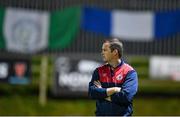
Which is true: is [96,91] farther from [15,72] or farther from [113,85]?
[15,72]

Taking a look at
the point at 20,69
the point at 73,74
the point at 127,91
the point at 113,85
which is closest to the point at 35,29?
the point at 20,69

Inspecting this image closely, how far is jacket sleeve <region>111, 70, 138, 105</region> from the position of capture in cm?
555

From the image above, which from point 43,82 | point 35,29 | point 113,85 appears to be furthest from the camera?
point 35,29

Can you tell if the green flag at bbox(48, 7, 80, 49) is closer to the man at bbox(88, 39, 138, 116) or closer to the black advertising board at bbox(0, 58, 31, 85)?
the black advertising board at bbox(0, 58, 31, 85)

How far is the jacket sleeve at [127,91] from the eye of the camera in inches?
219

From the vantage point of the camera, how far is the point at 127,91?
5570 millimetres

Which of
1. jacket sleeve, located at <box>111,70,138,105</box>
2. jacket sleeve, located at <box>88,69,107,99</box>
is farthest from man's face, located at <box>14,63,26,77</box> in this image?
jacket sleeve, located at <box>111,70,138,105</box>

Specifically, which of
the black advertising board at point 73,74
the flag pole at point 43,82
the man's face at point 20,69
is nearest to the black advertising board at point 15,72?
the man's face at point 20,69

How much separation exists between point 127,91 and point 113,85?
0.17 m

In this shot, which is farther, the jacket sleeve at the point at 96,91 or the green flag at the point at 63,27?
the green flag at the point at 63,27

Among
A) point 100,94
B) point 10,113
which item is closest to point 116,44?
point 100,94

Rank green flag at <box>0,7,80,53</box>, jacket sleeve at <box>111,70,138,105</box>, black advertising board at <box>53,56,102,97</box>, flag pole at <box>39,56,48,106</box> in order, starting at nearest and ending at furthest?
1. jacket sleeve at <box>111,70,138,105</box>
2. black advertising board at <box>53,56,102,97</box>
3. flag pole at <box>39,56,48,106</box>
4. green flag at <box>0,7,80,53</box>

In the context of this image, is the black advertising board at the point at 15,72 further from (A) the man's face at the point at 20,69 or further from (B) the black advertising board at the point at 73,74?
(B) the black advertising board at the point at 73,74

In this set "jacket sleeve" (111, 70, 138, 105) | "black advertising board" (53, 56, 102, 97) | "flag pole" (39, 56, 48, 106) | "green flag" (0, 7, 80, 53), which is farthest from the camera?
"green flag" (0, 7, 80, 53)
